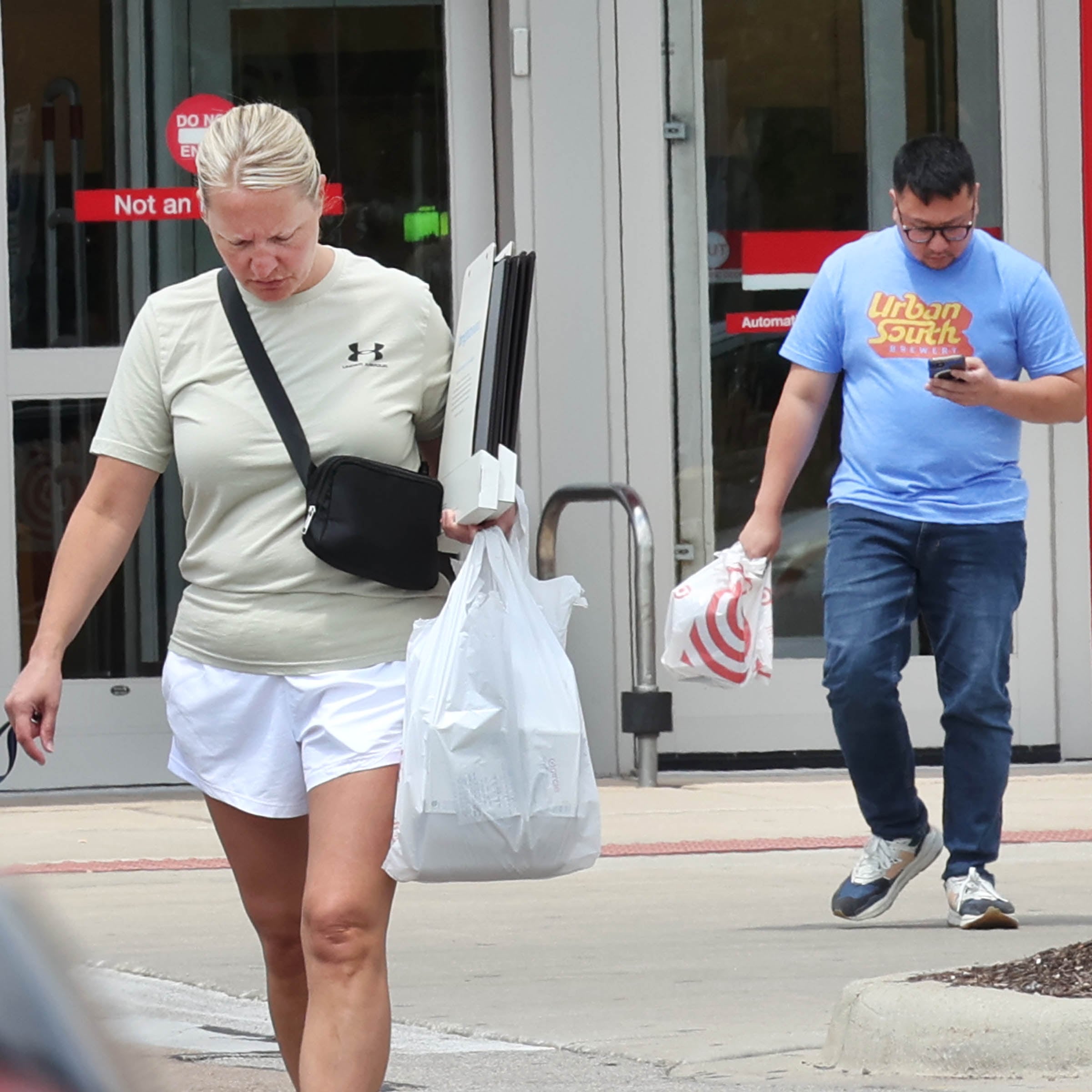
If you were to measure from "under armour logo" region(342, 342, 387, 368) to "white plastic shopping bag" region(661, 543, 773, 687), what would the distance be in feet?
6.90

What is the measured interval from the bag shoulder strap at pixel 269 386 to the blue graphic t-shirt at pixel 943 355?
7.97 ft

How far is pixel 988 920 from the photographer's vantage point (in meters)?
5.53

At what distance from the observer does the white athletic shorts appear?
3375 millimetres

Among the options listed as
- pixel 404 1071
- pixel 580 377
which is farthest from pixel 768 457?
pixel 580 377

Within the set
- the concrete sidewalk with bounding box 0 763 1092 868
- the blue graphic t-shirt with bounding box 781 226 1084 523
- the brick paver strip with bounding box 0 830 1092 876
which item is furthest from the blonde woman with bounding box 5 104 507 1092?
the concrete sidewalk with bounding box 0 763 1092 868

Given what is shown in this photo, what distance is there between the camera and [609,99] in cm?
908

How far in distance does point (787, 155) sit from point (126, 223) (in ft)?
8.46

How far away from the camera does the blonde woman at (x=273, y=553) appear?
3.38 metres

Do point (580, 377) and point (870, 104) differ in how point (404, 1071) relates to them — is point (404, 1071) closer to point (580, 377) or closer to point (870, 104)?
point (580, 377)

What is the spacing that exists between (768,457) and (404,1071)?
2.05 m

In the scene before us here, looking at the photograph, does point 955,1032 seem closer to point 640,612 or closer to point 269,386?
point 269,386

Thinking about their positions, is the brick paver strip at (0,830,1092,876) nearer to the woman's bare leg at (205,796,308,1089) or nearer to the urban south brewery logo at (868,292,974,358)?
the urban south brewery logo at (868,292,974,358)

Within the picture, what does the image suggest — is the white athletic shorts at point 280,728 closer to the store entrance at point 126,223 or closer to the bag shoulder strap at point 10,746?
the bag shoulder strap at point 10,746

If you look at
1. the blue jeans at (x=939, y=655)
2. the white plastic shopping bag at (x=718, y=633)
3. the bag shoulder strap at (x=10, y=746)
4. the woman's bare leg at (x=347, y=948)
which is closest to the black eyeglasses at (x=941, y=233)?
the blue jeans at (x=939, y=655)
